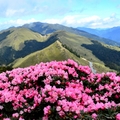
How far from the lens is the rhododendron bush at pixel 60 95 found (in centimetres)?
896

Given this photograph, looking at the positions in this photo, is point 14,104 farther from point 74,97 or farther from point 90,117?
point 90,117

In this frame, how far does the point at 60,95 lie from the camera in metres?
10.2

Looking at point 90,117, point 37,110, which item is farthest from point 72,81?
point 90,117

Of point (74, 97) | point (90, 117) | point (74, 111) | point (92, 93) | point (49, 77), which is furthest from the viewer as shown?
point (92, 93)

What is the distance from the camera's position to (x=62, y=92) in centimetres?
1030

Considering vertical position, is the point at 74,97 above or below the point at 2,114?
above

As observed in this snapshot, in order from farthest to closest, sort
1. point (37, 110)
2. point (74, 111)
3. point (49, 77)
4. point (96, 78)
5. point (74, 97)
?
point (96, 78), point (49, 77), point (74, 97), point (37, 110), point (74, 111)

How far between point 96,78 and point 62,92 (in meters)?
4.18

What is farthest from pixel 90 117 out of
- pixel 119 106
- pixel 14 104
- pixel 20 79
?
pixel 20 79

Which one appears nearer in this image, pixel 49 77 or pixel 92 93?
pixel 49 77

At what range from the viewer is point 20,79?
42.6ft

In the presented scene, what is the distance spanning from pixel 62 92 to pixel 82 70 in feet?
13.5

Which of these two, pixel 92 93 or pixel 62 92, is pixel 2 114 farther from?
pixel 92 93

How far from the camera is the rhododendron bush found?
8961mm
